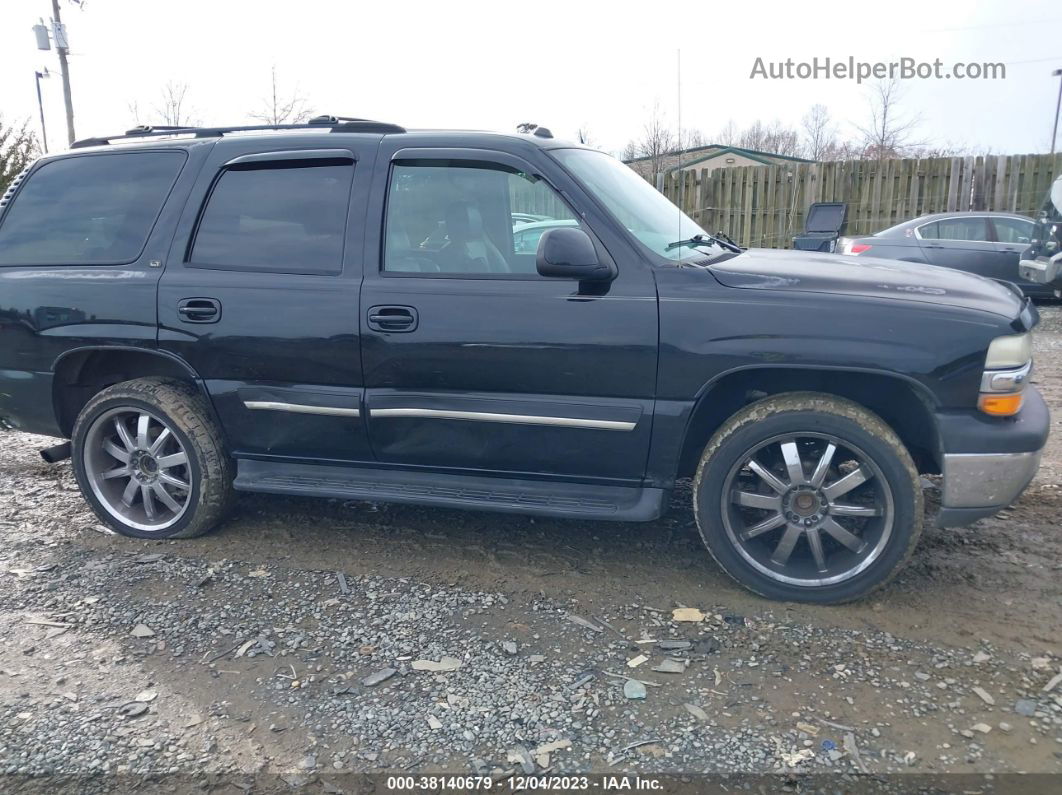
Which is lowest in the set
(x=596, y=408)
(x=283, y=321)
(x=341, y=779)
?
(x=341, y=779)

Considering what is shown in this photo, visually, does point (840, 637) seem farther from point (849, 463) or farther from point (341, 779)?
point (341, 779)

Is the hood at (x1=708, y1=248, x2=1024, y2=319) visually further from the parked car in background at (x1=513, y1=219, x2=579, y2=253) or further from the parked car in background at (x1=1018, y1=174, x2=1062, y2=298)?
the parked car in background at (x1=1018, y1=174, x2=1062, y2=298)

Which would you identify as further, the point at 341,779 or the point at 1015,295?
the point at 1015,295

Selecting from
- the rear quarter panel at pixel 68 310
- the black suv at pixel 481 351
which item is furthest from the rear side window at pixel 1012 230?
the rear quarter panel at pixel 68 310

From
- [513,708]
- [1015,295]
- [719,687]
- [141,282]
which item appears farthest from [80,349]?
[1015,295]

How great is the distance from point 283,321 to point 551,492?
1.51 metres

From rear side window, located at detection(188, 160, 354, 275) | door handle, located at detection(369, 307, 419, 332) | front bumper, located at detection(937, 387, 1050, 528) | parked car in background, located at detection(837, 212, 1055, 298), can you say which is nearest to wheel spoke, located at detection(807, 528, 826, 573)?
front bumper, located at detection(937, 387, 1050, 528)

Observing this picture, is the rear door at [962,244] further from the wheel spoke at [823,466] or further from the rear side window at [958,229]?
→ the wheel spoke at [823,466]

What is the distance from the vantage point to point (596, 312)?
3459 mm

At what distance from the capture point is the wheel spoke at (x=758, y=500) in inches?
136

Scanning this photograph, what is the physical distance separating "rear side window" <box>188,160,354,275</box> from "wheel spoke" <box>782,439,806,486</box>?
220 cm

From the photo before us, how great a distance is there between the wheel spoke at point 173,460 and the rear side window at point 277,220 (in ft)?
3.25

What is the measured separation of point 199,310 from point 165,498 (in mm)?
1070

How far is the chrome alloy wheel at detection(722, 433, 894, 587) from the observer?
3.37 meters
